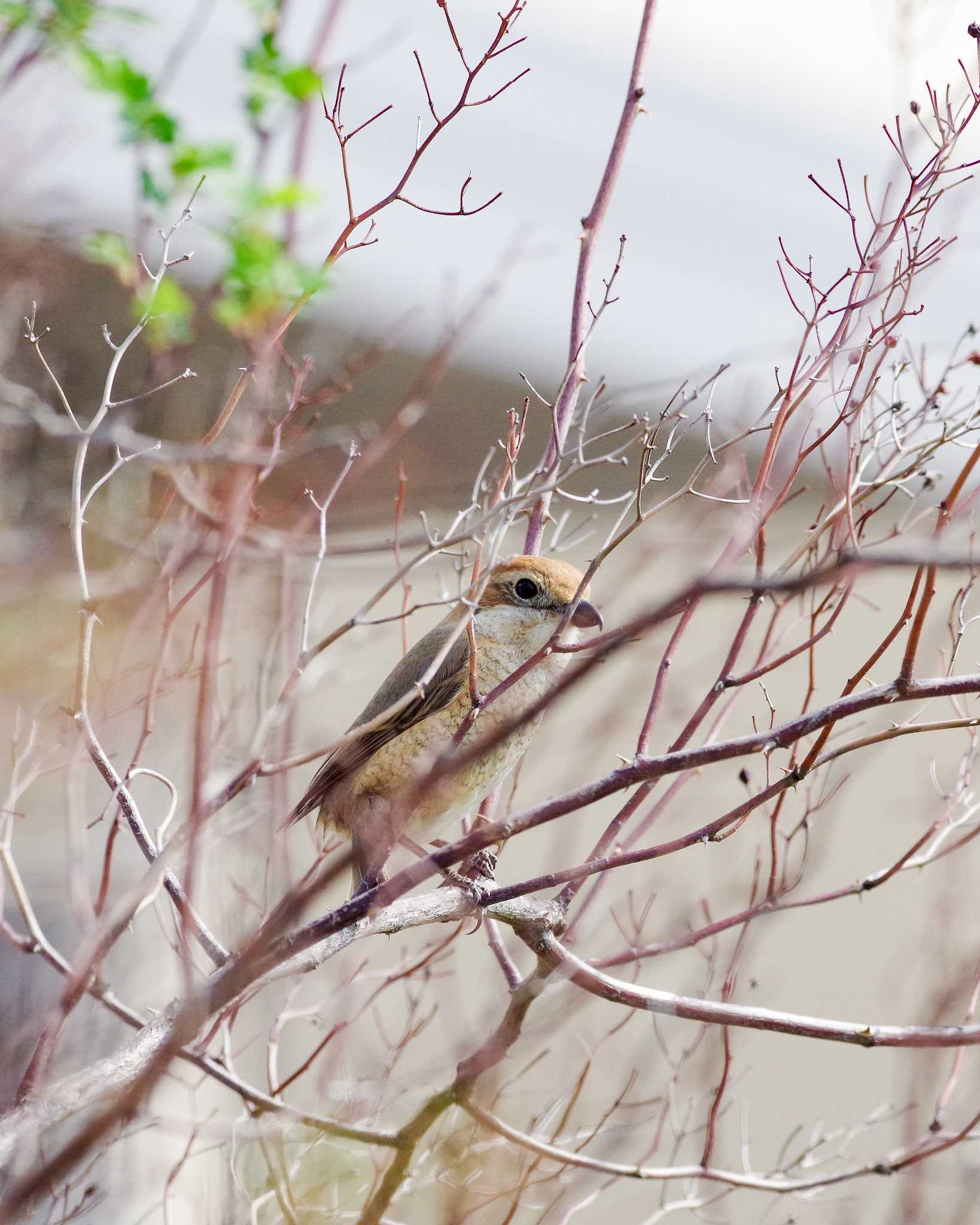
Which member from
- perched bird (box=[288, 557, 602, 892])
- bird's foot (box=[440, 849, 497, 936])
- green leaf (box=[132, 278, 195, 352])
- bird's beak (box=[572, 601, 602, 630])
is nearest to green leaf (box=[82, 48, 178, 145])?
green leaf (box=[132, 278, 195, 352])

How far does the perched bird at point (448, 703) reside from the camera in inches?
109

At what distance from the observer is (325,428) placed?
5883mm

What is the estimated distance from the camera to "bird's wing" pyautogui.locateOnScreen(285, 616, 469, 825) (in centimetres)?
289

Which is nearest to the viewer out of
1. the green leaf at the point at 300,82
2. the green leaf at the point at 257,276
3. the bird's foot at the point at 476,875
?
the bird's foot at the point at 476,875

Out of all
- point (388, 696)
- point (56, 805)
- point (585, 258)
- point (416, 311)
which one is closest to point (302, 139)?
point (416, 311)

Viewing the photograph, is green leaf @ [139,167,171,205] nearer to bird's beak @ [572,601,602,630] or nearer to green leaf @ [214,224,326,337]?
green leaf @ [214,224,326,337]

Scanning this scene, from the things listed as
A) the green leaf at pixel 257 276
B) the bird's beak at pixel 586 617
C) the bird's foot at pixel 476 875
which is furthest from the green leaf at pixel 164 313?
the bird's foot at pixel 476 875

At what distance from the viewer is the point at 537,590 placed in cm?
298

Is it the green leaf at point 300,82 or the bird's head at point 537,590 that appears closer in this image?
the green leaf at point 300,82

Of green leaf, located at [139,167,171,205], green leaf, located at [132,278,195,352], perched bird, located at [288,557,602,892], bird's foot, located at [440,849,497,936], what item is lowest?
bird's foot, located at [440,849,497,936]

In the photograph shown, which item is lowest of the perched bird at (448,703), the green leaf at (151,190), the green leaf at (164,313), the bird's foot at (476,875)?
the bird's foot at (476,875)

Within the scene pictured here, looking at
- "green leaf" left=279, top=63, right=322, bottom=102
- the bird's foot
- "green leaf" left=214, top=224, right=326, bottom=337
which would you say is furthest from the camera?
"green leaf" left=214, top=224, right=326, bottom=337

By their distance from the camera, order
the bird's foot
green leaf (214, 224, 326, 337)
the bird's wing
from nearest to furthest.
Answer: the bird's foot
green leaf (214, 224, 326, 337)
the bird's wing

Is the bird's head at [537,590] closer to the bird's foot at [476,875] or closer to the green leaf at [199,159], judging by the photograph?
the bird's foot at [476,875]
